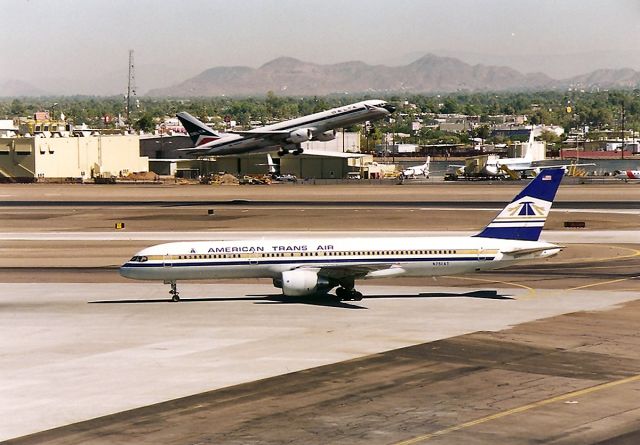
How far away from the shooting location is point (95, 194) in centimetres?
16562

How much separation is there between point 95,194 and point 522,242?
4334 inches

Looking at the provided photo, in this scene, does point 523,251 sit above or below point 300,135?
below

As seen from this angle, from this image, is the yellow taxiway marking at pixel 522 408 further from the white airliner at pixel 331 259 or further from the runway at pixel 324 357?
the white airliner at pixel 331 259

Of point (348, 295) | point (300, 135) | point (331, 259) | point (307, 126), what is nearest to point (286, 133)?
point (300, 135)

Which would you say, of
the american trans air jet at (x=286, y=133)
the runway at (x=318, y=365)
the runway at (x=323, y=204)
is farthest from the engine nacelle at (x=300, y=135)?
the runway at (x=318, y=365)

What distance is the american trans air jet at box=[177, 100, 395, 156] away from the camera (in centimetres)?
14925

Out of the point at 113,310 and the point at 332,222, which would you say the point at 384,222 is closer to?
the point at 332,222

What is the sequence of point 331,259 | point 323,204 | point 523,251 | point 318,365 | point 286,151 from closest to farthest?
point 318,365, point 331,259, point 523,251, point 323,204, point 286,151

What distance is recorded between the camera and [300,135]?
490ft

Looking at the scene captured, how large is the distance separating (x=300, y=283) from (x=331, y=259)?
8.79 feet

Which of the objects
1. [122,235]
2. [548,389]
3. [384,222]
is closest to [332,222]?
[384,222]

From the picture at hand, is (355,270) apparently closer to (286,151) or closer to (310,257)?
(310,257)

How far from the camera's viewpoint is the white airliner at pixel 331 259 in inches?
2613

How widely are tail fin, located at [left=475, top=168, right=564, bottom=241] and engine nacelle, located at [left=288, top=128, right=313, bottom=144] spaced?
81684mm
